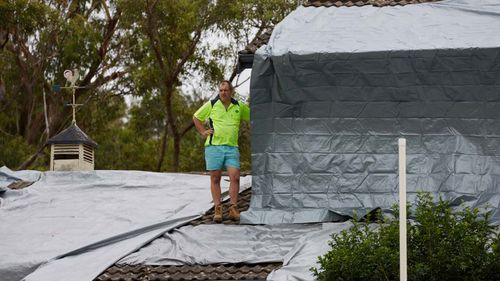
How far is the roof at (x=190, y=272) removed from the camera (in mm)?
10812

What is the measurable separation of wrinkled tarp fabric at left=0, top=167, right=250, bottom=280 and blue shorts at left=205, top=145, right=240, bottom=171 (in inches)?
25.2

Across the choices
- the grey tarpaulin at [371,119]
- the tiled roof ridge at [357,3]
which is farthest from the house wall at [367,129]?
the tiled roof ridge at [357,3]

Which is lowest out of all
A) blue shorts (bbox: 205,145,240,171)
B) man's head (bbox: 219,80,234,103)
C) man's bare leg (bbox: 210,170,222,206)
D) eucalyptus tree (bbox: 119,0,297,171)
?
man's bare leg (bbox: 210,170,222,206)

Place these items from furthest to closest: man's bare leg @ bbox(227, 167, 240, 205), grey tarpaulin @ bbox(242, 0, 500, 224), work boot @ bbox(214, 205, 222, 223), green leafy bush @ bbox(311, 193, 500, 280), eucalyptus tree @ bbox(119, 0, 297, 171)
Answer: eucalyptus tree @ bbox(119, 0, 297, 171) < man's bare leg @ bbox(227, 167, 240, 205) < work boot @ bbox(214, 205, 222, 223) < grey tarpaulin @ bbox(242, 0, 500, 224) < green leafy bush @ bbox(311, 193, 500, 280)

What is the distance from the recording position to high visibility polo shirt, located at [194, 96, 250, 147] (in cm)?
1273

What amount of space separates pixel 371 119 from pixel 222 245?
7.80 ft

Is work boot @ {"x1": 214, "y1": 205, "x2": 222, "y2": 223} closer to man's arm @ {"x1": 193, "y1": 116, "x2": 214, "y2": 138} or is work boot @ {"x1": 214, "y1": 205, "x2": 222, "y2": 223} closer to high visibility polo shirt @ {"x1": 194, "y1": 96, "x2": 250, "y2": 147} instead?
high visibility polo shirt @ {"x1": 194, "y1": 96, "x2": 250, "y2": 147}

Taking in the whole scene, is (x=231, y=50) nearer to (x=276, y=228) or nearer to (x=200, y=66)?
(x=200, y=66)

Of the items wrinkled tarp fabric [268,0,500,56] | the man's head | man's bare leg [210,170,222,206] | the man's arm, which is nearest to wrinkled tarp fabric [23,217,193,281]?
man's bare leg [210,170,222,206]

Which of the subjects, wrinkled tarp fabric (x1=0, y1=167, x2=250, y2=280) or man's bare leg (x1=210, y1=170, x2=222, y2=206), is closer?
wrinkled tarp fabric (x1=0, y1=167, x2=250, y2=280)

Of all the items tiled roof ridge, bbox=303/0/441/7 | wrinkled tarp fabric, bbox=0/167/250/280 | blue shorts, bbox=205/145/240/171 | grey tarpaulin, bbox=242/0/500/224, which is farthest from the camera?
tiled roof ridge, bbox=303/0/441/7

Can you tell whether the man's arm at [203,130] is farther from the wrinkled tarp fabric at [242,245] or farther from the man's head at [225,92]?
the wrinkled tarp fabric at [242,245]

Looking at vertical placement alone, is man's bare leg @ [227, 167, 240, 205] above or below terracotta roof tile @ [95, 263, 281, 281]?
above

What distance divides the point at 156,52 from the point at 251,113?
12.1 meters
